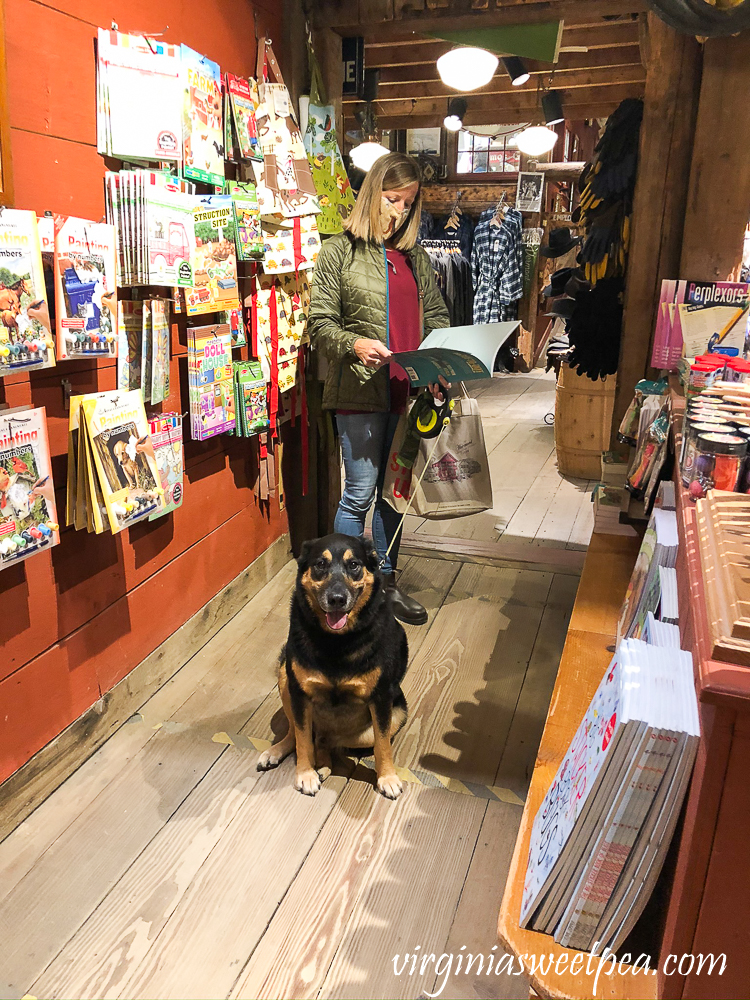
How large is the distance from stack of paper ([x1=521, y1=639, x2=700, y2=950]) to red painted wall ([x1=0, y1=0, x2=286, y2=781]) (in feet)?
4.72

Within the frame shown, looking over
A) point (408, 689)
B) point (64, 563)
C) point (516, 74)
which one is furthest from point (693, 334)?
point (516, 74)

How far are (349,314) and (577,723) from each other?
1.73 metres

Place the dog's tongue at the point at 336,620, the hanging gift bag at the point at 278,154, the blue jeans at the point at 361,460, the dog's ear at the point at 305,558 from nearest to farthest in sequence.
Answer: the dog's tongue at the point at 336,620
the dog's ear at the point at 305,558
the hanging gift bag at the point at 278,154
the blue jeans at the point at 361,460

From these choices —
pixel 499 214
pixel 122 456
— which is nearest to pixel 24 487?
pixel 122 456

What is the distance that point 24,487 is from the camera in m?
1.78

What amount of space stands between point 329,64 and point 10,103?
1.94 metres

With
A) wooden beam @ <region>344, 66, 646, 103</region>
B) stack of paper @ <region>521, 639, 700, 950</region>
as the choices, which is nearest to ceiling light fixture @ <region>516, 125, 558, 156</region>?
wooden beam @ <region>344, 66, 646, 103</region>

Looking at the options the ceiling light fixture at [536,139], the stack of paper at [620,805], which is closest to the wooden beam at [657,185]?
the stack of paper at [620,805]

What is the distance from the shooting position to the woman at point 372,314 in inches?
104

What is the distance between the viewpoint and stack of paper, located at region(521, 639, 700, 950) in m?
0.91

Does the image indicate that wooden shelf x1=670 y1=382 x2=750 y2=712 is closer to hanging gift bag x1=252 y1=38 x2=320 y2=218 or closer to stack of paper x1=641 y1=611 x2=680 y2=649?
stack of paper x1=641 y1=611 x2=680 y2=649

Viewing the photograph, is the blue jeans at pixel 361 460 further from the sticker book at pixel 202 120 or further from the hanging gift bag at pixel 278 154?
the sticker book at pixel 202 120

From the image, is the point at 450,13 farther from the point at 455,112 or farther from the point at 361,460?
the point at 455,112

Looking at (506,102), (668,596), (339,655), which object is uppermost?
(506,102)
